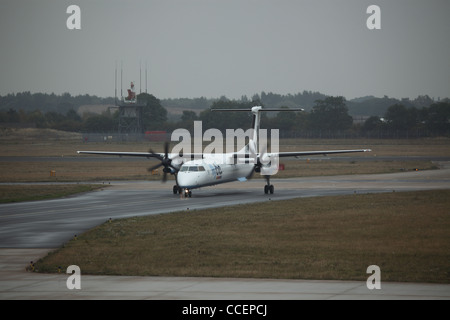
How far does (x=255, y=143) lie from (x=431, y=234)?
24.4 meters

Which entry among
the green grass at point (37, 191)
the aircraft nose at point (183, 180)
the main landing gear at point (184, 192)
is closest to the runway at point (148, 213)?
the main landing gear at point (184, 192)

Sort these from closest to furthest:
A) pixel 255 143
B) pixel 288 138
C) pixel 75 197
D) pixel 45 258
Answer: pixel 45 258
pixel 75 197
pixel 255 143
pixel 288 138

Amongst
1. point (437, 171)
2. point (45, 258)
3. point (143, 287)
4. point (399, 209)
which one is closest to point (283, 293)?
point (143, 287)

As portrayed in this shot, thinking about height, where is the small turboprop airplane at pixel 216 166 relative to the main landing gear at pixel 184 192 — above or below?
above

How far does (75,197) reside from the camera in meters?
45.0

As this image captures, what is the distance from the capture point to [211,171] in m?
43.3

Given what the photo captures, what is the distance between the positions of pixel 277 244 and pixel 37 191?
29.2 metres

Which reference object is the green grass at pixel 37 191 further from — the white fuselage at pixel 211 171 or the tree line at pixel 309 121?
the tree line at pixel 309 121

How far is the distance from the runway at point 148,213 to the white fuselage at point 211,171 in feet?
3.67

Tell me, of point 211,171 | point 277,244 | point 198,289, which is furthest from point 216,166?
point 198,289

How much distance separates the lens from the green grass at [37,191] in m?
44.7

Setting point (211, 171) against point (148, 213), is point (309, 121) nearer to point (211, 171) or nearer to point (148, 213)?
point (211, 171)
